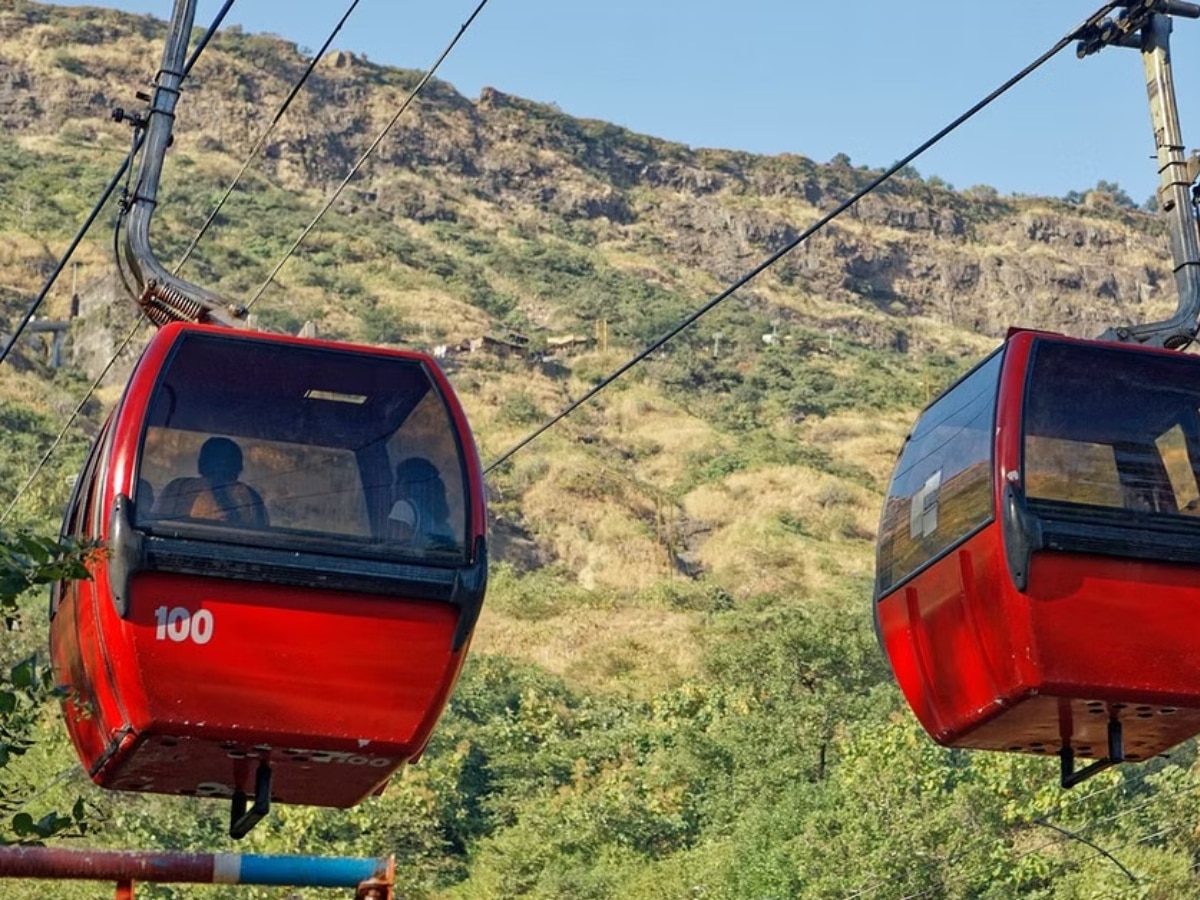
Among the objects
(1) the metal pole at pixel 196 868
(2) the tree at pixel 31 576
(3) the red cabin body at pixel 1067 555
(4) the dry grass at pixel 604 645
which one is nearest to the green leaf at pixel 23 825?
(2) the tree at pixel 31 576

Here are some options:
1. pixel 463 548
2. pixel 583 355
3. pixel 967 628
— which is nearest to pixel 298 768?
pixel 463 548

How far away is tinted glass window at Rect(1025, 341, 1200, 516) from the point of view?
799 cm

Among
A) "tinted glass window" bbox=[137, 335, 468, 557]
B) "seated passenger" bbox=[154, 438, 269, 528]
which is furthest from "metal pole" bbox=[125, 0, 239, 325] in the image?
"seated passenger" bbox=[154, 438, 269, 528]

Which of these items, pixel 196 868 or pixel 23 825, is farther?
pixel 23 825

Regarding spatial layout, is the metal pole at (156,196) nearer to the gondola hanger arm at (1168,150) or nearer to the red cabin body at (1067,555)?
the red cabin body at (1067,555)

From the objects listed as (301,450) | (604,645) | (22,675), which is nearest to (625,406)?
(604,645)

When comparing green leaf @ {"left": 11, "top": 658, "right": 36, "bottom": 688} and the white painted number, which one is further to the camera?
the white painted number

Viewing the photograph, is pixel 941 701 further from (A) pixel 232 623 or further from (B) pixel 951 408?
(A) pixel 232 623

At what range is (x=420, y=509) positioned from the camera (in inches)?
305

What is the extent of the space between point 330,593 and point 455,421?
84 centimetres

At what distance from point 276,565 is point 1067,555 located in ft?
9.70

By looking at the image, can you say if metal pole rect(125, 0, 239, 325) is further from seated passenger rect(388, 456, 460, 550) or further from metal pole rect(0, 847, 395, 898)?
metal pole rect(0, 847, 395, 898)

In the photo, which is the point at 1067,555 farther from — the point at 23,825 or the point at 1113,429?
the point at 23,825

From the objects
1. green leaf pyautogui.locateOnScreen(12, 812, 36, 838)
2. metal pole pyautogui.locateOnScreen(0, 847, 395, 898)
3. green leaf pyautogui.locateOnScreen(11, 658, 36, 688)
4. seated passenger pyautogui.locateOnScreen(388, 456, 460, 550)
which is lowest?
green leaf pyautogui.locateOnScreen(12, 812, 36, 838)
